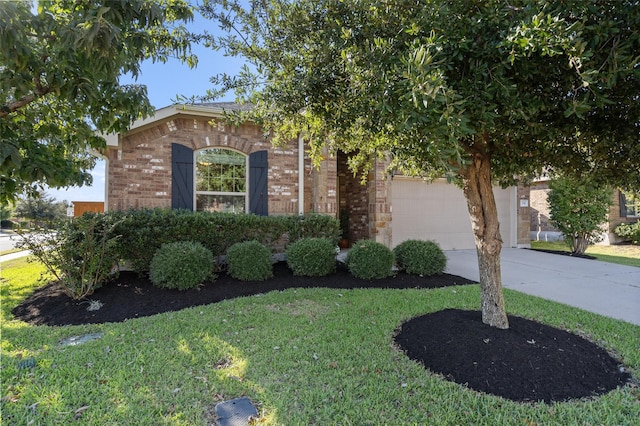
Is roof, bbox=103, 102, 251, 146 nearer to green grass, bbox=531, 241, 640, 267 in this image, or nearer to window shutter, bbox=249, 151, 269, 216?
window shutter, bbox=249, 151, 269, 216

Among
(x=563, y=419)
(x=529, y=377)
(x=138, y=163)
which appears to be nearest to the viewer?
(x=563, y=419)

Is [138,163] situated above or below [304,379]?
above

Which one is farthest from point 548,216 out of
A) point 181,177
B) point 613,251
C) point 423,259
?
point 181,177

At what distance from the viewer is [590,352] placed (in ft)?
10.7

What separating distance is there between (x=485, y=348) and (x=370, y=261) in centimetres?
350

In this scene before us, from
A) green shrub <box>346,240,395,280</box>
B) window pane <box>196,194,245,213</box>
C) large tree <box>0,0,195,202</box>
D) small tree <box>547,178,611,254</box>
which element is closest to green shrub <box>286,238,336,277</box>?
green shrub <box>346,240,395,280</box>

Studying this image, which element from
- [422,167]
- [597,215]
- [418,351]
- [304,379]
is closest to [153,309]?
[304,379]

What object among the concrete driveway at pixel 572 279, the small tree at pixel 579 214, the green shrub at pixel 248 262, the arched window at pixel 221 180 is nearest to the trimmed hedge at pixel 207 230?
the green shrub at pixel 248 262

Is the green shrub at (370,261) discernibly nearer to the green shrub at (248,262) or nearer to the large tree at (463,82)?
the green shrub at (248,262)

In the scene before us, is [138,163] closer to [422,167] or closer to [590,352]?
[422,167]

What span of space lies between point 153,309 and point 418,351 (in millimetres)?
3820

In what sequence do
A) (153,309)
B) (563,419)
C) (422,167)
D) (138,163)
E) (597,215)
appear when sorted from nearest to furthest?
(563,419), (422,167), (153,309), (138,163), (597,215)

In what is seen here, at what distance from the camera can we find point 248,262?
21.0 ft

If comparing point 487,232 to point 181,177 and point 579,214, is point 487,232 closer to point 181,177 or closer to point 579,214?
point 181,177
